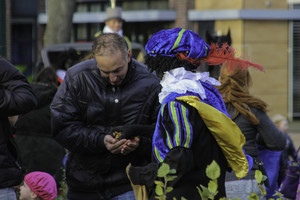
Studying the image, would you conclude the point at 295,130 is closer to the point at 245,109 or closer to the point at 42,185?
the point at 245,109

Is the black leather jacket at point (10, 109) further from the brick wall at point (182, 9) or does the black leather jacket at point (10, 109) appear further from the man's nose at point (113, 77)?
the brick wall at point (182, 9)

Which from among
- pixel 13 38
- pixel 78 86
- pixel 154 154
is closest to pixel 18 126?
pixel 78 86

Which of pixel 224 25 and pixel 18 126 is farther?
pixel 224 25

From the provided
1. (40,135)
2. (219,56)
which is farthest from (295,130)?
(219,56)

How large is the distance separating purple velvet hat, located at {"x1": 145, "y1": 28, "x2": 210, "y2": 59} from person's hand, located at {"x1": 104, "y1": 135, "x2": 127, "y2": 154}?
78 centimetres

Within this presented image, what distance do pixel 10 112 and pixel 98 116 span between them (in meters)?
0.59

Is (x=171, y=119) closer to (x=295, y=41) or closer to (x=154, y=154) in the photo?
(x=154, y=154)

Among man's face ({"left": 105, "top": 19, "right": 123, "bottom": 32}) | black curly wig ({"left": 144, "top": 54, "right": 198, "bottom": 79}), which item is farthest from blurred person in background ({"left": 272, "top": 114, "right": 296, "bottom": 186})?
black curly wig ({"left": 144, "top": 54, "right": 198, "bottom": 79})

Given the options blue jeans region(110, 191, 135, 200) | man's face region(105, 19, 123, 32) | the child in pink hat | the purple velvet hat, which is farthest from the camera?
man's face region(105, 19, 123, 32)

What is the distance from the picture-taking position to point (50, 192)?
17.1 feet

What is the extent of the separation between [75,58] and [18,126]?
1.94 meters

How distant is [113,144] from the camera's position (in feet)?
13.4

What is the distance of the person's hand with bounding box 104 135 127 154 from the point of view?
406 centimetres

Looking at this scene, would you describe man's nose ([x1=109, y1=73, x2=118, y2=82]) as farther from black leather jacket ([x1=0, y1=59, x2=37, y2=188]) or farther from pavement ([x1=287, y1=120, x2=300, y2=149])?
pavement ([x1=287, y1=120, x2=300, y2=149])
